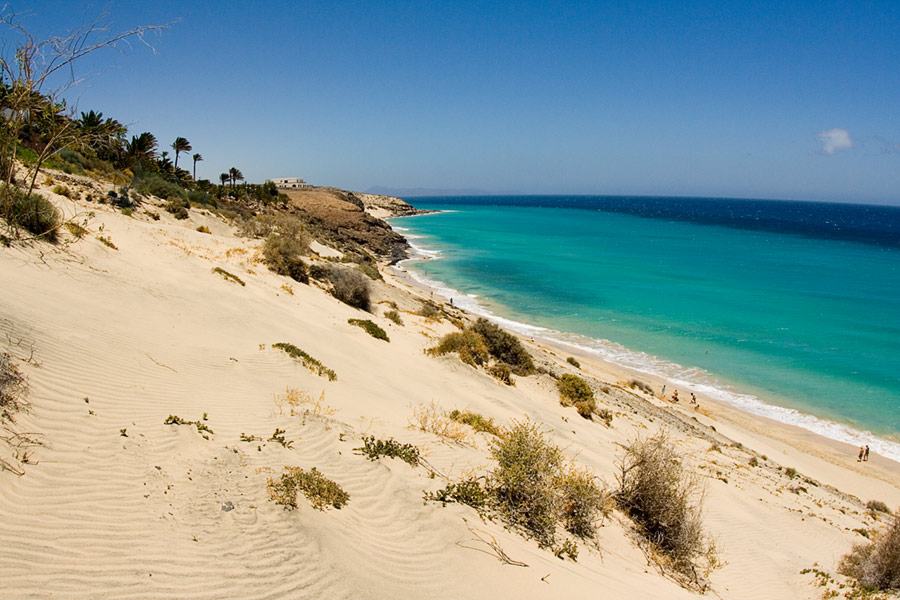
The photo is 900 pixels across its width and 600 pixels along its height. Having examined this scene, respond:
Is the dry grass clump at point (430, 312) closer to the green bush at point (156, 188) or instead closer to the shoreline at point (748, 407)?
the shoreline at point (748, 407)

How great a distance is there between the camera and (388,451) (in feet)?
23.9

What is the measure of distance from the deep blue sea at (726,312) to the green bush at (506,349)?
430 inches

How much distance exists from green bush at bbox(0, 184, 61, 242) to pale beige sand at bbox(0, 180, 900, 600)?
79 cm

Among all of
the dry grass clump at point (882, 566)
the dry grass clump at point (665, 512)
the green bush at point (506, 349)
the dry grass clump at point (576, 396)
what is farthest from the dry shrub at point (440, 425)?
the green bush at point (506, 349)

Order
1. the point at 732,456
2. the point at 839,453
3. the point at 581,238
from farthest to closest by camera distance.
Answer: the point at 581,238, the point at 839,453, the point at 732,456

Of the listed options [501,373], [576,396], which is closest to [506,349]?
[501,373]

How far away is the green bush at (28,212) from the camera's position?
1070cm

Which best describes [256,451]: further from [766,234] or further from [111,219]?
[766,234]

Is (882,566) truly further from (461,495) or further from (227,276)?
(227,276)

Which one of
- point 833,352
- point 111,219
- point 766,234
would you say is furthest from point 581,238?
point 111,219

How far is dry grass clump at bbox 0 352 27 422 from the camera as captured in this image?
5179 mm

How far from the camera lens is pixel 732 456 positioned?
52.9 feet

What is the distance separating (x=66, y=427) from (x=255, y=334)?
7.00 meters

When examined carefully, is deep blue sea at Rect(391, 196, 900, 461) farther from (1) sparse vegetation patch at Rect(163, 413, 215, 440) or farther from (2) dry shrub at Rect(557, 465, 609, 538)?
(1) sparse vegetation patch at Rect(163, 413, 215, 440)
